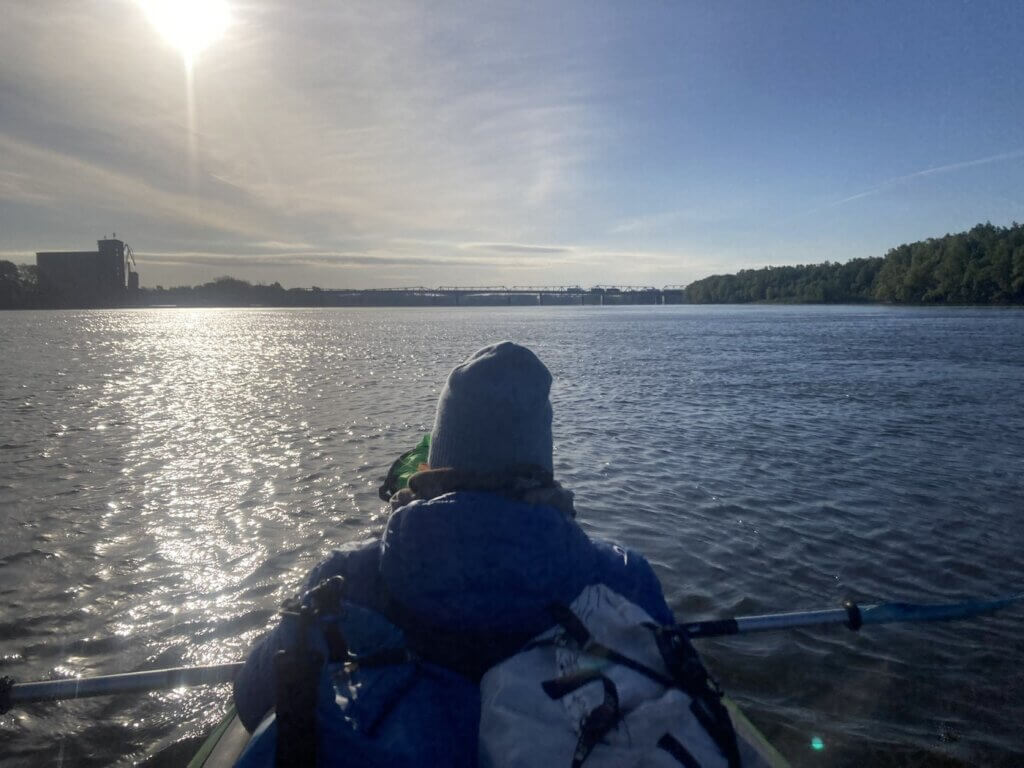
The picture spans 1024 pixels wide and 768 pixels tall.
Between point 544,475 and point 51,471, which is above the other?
point 544,475

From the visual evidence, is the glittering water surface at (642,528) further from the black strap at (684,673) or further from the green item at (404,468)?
the black strap at (684,673)

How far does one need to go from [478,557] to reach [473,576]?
0.08 meters

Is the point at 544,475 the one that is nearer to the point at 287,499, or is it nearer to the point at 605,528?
the point at 605,528

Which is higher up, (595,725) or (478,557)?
(478,557)

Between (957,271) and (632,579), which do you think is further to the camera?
(957,271)

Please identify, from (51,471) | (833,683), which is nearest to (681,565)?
(833,683)

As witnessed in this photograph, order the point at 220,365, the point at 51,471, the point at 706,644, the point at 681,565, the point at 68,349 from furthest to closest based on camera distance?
the point at 68,349
the point at 220,365
the point at 51,471
the point at 681,565
the point at 706,644

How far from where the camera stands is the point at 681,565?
8.63 m

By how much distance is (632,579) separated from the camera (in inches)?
119

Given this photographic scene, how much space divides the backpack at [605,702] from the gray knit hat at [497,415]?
2.51 feet

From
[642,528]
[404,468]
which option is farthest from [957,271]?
[404,468]

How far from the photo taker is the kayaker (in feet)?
9.02

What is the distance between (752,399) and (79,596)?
63.9ft

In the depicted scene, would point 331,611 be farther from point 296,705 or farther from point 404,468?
point 404,468
